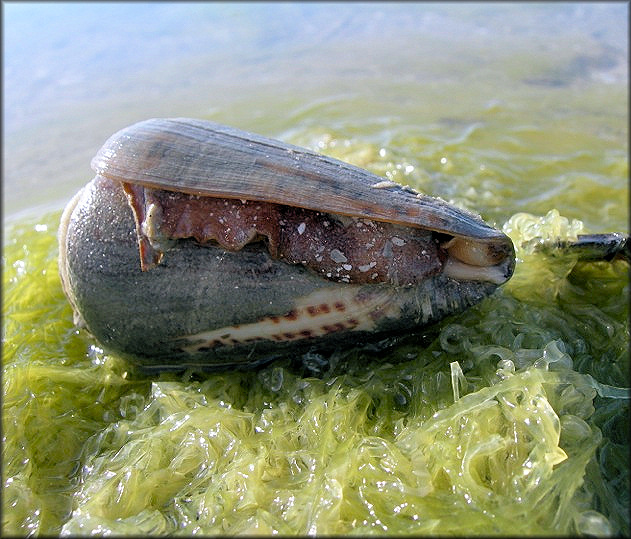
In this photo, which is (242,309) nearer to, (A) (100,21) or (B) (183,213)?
(B) (183,213)

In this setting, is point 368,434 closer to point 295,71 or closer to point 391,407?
point 391,407

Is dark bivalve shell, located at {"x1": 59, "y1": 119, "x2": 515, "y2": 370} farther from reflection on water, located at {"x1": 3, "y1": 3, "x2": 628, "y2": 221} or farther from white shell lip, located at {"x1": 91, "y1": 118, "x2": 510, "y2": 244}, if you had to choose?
reflection on water, located at {"x1": 3, "y1": 3, "x2": 628, "y2": 221}

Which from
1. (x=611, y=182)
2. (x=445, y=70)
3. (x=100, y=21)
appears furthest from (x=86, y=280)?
(x=100, y=21)

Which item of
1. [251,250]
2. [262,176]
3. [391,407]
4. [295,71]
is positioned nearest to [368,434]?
[391,407]

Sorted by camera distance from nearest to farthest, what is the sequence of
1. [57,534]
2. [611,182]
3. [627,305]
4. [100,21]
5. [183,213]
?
1. [57,534]
2. [183,213]
3. [627,305]
4. [611,182]
5. [100,21]

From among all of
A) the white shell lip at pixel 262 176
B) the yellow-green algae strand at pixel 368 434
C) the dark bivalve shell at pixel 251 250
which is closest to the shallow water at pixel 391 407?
the yellow-green algae strand at pixel 368 434
